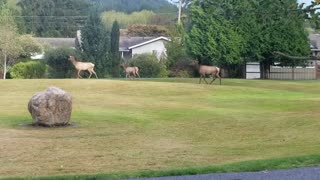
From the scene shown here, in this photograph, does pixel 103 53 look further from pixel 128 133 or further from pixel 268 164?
pixel 268 164

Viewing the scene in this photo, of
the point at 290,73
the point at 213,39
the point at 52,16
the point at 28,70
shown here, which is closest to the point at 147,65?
the point at 213,39

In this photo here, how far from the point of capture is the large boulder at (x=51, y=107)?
2295 cm

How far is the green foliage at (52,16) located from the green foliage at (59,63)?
137 ft

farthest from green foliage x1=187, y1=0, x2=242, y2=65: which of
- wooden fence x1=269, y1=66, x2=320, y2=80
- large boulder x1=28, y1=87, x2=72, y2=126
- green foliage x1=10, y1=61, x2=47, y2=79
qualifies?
large boulder x1=28, y1=87, x2=72, y2=126

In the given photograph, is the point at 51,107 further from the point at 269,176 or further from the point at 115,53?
the point at 115,53

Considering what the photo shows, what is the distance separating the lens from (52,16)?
114250mm

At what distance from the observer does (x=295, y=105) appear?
2995 centimetres

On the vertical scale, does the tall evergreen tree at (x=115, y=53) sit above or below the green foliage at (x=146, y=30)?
below

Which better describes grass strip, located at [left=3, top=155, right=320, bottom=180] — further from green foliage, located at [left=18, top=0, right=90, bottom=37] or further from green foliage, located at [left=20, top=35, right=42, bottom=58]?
green foliage, located at [left=18, top=0, right=90, bottom=37]

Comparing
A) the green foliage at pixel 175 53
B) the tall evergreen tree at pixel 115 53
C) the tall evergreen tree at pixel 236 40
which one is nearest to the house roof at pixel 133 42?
the green foliage at pixel 175 53

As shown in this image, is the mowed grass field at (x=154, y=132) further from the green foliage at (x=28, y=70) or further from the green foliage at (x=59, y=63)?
the green foliage at (x=59, y=63)

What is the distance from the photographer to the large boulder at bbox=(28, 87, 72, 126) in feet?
75.3

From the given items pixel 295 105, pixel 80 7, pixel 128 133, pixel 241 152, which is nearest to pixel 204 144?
pixel 241 152

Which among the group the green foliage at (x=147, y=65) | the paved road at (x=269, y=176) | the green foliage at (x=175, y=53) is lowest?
the paved road at (x=269, y=176)
